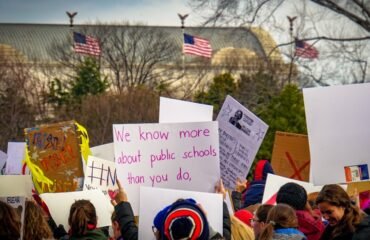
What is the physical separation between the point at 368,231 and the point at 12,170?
6.48m

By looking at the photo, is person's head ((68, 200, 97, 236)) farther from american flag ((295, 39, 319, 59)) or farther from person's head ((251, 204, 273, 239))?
american flag ((295, 39, 319, 59))

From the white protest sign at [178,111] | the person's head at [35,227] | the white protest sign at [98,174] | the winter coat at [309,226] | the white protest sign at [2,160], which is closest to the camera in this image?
the person's head at [35,227]

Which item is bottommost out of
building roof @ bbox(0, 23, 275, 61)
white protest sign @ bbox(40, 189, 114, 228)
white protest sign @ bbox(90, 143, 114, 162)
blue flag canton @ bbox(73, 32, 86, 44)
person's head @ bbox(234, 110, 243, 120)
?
white protest sign @ bbox(40, 189, 114, 228)

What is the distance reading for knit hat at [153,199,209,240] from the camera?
5.57m

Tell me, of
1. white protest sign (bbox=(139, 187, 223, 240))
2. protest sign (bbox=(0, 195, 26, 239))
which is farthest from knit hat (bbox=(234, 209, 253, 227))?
protest sign (bbox=(0, 195, 26, 239))

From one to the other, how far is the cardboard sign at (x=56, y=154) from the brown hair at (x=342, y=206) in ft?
11.5

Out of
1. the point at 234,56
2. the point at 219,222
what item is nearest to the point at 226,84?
the point at 234,56

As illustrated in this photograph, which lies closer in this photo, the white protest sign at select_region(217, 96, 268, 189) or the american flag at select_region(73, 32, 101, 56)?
the white protest sign at select_region(217, 96, 268, 189)

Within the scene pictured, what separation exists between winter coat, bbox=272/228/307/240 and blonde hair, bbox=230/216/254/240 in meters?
0.60

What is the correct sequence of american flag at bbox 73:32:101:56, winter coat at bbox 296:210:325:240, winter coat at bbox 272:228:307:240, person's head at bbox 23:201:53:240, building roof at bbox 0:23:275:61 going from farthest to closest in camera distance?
building roof at bbox 0:23:275:61, american flag at bbox 73:32:101:56, winter coat at bbox 296:210:325:240, person's head at bbox 23:201:53:240, winter coat at bbox 272:228:307:240

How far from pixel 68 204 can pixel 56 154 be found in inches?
59.6

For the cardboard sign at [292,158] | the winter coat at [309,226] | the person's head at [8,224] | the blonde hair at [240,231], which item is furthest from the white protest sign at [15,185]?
the cardboard sign at [292,158]

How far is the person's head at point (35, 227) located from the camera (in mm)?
6305

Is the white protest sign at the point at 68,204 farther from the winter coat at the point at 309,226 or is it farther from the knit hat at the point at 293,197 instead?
the winter coat at the point at 309,226
